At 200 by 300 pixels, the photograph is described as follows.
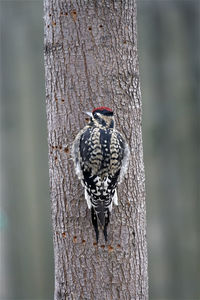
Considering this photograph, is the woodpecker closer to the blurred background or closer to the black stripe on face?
the black stripe on face

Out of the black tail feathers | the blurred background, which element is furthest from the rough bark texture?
the blurred background

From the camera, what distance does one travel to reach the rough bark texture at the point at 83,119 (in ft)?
8.17

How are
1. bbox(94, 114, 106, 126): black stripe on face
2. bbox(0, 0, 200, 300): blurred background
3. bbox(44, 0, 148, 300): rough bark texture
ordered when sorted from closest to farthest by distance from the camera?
bbox(94, 114, 106, 126): black stripe on face → bbox(44, 0, 148, 300): rough bark texture → bbox(0, 0, 200, 300): blurred background

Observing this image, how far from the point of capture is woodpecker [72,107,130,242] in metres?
2.40

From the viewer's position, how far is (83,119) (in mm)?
2512

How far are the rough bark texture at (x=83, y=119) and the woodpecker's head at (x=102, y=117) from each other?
0.27 ft

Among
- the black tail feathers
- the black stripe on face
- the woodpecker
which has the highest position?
the black stripe on face
